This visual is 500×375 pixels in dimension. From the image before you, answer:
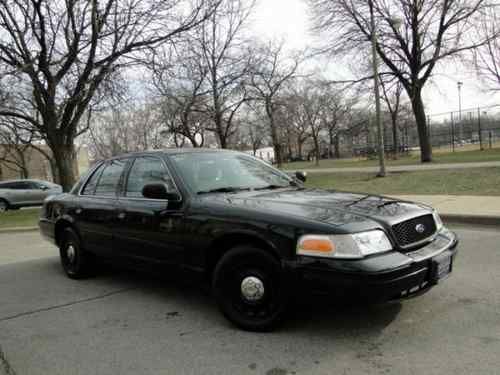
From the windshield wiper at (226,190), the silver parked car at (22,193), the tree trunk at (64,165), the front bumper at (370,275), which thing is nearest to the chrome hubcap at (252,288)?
the front bumper at (370,275)

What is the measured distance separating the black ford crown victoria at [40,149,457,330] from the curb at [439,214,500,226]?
439 cm

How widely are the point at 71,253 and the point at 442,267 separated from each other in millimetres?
4548

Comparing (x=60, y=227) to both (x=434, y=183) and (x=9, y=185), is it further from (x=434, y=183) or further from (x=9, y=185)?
(x=9, y=185)

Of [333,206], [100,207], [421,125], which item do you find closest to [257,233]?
[333,206]

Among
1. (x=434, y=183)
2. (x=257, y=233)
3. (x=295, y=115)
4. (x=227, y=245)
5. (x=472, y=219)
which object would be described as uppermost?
(x=295, y=115)

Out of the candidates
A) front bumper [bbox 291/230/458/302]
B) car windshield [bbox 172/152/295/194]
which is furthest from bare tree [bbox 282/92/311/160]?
front bumper [bbox 291/230/458/302]

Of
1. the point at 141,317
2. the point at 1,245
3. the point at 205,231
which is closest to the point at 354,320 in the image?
the point at 205,231

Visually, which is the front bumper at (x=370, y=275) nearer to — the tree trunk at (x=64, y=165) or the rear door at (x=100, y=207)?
the rear door at (x=100, y=207)

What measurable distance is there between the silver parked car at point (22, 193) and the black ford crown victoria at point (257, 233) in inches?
658

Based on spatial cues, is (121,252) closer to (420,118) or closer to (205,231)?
(205,231)

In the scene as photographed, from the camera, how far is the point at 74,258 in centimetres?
579

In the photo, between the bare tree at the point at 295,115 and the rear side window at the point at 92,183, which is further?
the bare tree at the point at 295,115

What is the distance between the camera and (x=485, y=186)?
1185 cm

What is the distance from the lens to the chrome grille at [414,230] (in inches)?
135
